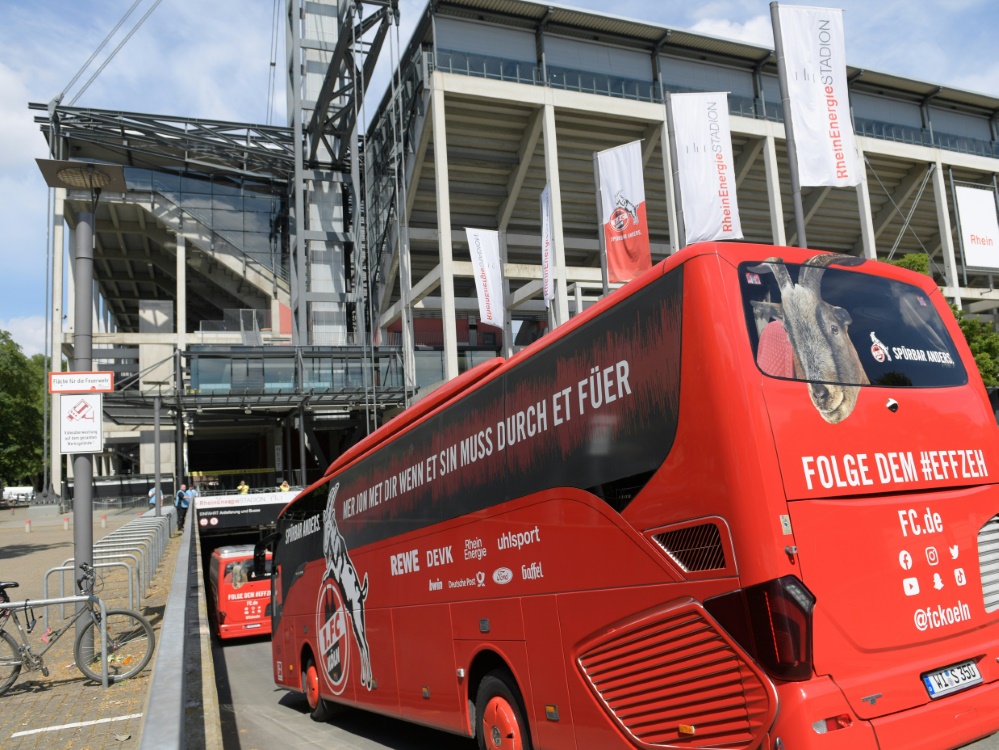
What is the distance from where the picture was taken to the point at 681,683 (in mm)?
4348

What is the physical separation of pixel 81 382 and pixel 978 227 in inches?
1497

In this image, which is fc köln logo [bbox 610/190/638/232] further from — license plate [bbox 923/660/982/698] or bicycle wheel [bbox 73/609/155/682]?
license plate [bbox 923/660/982/698]

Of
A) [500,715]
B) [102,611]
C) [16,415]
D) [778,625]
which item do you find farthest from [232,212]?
[778,625]

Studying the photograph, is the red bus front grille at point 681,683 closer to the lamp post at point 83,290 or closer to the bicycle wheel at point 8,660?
the bicycle wheel at point 8,660

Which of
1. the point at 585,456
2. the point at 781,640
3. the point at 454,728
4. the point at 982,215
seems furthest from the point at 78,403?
the point at 982,215

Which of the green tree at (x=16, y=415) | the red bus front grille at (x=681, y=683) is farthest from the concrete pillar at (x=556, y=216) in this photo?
the green tree at (x=16, y=415)

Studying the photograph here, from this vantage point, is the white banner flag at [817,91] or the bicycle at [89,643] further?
the white banner flag at [817,91]

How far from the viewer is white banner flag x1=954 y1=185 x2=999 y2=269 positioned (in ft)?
120

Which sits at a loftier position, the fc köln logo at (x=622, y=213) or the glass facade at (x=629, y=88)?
the glass facade at (x=629, y=88)

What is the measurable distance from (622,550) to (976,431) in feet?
7.49

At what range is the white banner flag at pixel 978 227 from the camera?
120 ft

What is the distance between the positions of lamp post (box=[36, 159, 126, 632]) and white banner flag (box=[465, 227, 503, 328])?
15.6 meters

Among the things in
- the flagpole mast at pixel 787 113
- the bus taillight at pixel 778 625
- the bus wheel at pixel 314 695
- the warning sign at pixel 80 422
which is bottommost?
the bus wheel at pixel 314 695

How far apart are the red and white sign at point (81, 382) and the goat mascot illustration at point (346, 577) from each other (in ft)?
10.1
